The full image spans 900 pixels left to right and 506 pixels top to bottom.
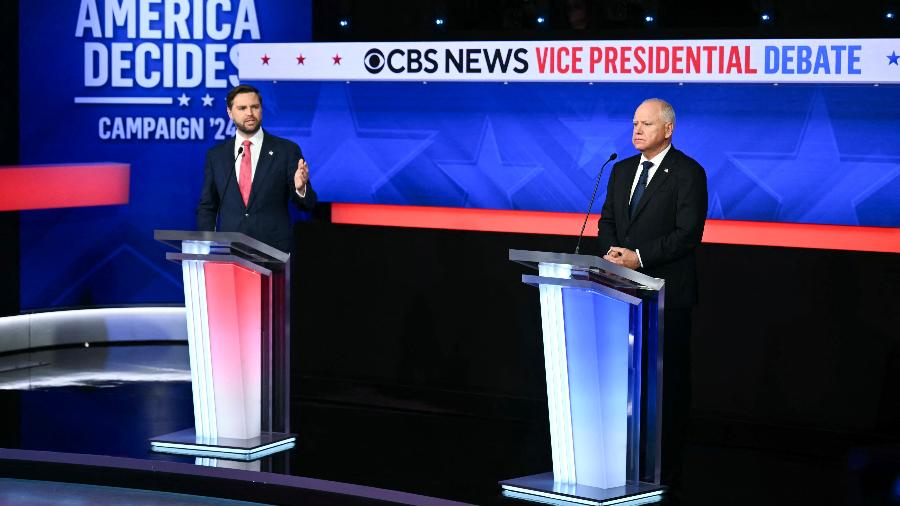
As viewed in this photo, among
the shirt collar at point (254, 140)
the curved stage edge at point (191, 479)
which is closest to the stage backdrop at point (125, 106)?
the shirt collar at point (254, 140)

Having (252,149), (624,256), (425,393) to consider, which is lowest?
(425,393)

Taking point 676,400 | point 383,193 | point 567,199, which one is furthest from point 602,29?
point 676,400

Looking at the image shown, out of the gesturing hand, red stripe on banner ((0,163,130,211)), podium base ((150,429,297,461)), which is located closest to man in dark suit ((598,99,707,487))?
the gesturing hand

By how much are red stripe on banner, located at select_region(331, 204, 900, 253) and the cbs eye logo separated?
2.51 feet

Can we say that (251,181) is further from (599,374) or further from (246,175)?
(599,374)

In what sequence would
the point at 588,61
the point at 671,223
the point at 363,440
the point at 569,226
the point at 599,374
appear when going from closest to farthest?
the point at 599,374
the point at 671,223
the point at 363,440
the point at 588,61
the point at 569,226

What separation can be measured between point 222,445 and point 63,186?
8.60 ft

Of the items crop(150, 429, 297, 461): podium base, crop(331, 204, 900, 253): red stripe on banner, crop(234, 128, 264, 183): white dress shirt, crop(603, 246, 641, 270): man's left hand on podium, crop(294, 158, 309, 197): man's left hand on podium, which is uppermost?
crop(234, 128, 264, 183): white dress shirt

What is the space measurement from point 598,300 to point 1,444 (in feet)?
8.29

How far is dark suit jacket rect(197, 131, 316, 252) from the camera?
5.89 m

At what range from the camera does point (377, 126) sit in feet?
23.6

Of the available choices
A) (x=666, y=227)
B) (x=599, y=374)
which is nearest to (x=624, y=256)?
(x=666, y=227)

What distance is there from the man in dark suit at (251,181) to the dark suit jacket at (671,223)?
1.42 meters

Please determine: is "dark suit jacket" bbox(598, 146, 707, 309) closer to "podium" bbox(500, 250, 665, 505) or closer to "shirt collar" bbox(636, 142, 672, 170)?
"shirt collar" bbox(636, 142, 672, 170)
